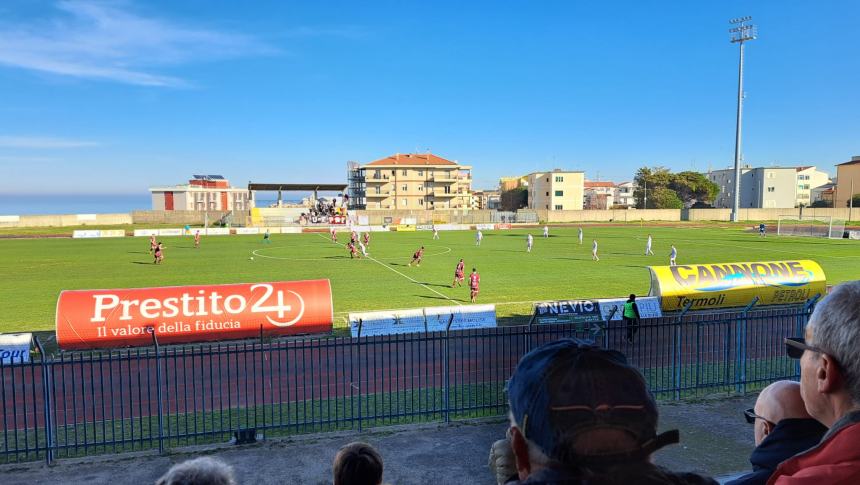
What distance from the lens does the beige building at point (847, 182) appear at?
342 ft

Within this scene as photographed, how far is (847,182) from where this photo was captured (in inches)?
4203

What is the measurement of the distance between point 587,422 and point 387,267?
32105mm

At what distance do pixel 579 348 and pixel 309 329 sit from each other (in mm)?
15808

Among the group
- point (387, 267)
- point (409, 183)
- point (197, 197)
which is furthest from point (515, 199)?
point (387, 267)

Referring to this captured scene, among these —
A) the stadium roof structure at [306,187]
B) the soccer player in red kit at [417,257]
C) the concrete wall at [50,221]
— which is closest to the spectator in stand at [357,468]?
the soccer player in red kit at [417,257]

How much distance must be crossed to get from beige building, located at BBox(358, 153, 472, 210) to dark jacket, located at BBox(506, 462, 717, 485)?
359 feet

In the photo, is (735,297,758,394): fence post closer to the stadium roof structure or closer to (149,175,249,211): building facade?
the stadium roof structure

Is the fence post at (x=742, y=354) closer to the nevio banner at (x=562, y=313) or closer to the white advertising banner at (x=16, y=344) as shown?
the nevio banner at (x=562, y=313)

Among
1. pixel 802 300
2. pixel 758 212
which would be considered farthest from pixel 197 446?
pixel 758 212

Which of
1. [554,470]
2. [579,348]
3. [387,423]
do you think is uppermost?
[579,348]

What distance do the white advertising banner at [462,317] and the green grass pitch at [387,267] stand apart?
123 inches

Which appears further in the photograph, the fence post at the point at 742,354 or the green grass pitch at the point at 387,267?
the green grass pitch at the point at 387,267

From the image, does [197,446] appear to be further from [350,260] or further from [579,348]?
[350,260]

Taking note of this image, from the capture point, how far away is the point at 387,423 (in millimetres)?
10711
